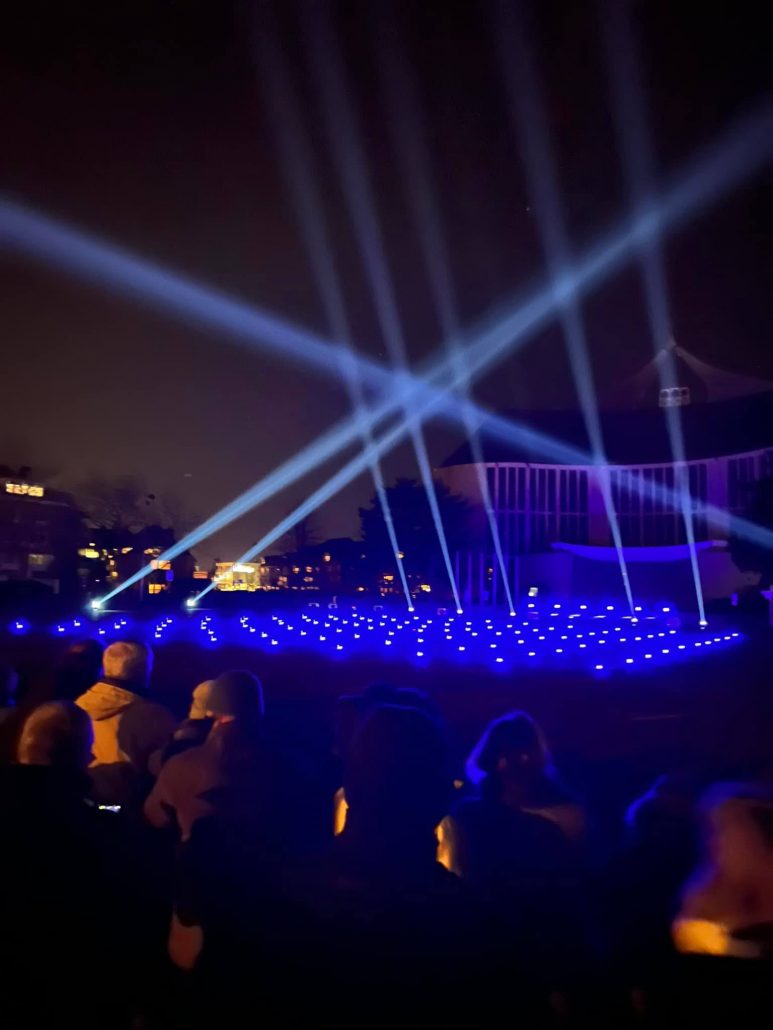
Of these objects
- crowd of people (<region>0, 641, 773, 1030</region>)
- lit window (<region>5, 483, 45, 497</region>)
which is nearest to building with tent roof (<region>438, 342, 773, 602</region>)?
lit window (<region>5, 483, 45, 497</region>)

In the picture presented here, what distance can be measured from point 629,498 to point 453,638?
3125cm

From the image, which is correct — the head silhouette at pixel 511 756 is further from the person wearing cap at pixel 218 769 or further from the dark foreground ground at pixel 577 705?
the dark foreground ground at pixel 577 705

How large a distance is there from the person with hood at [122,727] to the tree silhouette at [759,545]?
28.3 meters

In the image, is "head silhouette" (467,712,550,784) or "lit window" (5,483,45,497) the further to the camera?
"lit window" (5,483,45,497)

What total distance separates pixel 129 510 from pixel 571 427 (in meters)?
34.4

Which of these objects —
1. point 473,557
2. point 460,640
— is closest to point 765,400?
point 473,557

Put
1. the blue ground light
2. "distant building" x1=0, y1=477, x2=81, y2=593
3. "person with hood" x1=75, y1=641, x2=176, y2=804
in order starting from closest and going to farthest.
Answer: "person with hood" x1=75, y1=641, x2=176, y2=804 < the blue ground light < "distant building" x1=0, y1=477, x2=81, y2=593

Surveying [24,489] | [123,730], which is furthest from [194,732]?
[24,489]

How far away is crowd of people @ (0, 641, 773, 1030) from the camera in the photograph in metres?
2.26

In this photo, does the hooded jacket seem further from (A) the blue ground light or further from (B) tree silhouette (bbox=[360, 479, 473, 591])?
(B) tree silhouette (bbox=[360, 479, 473, 591])

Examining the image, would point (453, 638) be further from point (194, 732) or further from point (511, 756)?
point (511, 756)

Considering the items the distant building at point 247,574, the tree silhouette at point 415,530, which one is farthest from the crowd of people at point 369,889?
the distant building at point 247,574

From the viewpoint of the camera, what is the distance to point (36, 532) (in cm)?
6188

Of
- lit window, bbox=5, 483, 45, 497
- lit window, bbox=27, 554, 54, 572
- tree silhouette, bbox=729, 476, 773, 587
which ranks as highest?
lit window, bbox=5, 483, 45, 497
